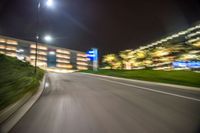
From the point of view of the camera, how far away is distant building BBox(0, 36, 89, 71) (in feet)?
395

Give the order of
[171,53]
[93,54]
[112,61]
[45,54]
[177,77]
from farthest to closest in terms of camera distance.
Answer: [45,54]
[112,61]
[171,53]
[93,54]
[177,77]

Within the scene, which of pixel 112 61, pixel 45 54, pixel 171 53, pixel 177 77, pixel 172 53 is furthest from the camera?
pixel 45 54

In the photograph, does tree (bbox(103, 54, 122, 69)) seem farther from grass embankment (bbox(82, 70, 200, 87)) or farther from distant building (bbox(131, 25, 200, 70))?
grass embankment (bbox(82, 70, 200, 87))

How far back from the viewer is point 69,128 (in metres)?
5.48

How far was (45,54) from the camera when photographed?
474ft

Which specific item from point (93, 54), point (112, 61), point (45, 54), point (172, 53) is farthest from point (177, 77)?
point (45, 54)

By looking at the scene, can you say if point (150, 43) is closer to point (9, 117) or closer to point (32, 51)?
point (32, 51)

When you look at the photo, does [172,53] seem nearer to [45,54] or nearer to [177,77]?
[177,77]

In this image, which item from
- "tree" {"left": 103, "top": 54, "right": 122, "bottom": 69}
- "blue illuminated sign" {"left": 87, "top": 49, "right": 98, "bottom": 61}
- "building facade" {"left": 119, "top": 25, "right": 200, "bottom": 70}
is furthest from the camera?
"tree" {"left": 103, "top": 54, "right": 122, "bottom": 69}

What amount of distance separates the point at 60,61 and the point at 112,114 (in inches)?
6076

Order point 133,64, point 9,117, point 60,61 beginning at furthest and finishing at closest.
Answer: point 60,61, point 133,64, point 9,117

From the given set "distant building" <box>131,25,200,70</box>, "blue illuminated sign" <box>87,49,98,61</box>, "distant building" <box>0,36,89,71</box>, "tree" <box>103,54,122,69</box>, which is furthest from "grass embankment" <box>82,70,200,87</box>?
"tree" <box>103,54,122,69</box>

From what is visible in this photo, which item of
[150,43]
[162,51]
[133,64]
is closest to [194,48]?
[162,51]

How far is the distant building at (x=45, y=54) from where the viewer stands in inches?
4737
